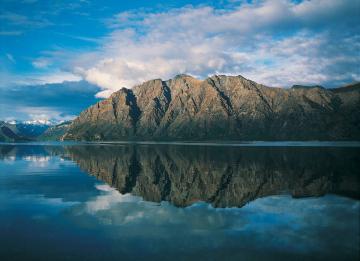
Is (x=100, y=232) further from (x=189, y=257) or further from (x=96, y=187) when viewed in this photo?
(x=96, y=187)

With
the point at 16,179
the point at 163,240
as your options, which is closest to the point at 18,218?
the point at 163,240

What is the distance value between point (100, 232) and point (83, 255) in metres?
5.84

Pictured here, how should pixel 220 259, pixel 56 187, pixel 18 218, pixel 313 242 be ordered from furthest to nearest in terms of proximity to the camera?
pixel 56 187 < pixel 18 218 < pixel 313 242 < pixel 220 259

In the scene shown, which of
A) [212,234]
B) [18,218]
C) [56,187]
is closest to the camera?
[212,234]

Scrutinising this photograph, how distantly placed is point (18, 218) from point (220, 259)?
22.0m

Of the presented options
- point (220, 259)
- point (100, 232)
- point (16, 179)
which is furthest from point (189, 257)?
point (16, 179)

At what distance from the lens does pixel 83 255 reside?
75.4 feet

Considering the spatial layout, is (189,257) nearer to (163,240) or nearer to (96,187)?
(163,240)

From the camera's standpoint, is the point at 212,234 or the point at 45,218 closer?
the point at 212,234

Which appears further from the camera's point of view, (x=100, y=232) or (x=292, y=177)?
(x=292, y=177)

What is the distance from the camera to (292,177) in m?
62.4

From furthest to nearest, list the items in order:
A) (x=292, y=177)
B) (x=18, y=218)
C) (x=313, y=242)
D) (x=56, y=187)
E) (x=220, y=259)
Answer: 1. (x=292, y=177)
2. (x=56, y=187)
3. (x=18, y=218)
4. (x=313, y=242)
5. (x=220, y=259)

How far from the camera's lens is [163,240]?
26.4 meters

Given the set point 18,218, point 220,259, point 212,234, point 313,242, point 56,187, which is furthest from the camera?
point 56,187
